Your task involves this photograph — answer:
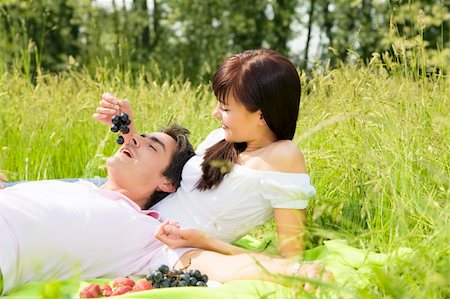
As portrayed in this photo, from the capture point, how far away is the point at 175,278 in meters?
2.76

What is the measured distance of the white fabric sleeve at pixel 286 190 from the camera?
3023mm

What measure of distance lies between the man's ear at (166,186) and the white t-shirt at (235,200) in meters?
0.03

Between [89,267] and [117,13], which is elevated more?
[89,267]

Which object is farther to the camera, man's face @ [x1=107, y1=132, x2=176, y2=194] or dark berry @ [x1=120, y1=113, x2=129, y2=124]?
dark berry @ [x1=120, y1=113, x2=129, y2=124]

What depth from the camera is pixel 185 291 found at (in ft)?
8.30

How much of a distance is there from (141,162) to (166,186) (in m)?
0.16

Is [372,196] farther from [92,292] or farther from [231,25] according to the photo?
[231,25]

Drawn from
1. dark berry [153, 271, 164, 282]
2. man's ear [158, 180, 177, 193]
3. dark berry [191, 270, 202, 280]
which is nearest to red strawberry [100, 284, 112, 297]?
dark berry [153, 271, 164, 282]

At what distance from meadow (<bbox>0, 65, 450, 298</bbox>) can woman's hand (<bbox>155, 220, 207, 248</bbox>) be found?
0.46m

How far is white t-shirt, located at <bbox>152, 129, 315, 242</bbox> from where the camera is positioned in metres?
3.05

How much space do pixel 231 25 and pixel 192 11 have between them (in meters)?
0.96

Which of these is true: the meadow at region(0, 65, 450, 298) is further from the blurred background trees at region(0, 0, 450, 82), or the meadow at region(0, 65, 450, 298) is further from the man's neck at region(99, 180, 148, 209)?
the blurred background trees at region(0, 0, 450, 82)

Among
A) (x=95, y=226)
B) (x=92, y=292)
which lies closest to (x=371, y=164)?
(x=95, y=226)

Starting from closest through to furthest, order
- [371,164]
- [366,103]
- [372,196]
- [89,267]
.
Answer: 1. [89,267]
2. [372,196]
3. [371,164]
4. [366,103]
